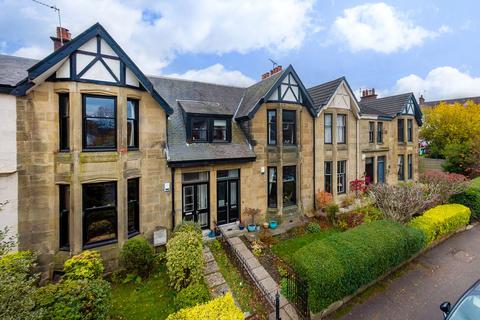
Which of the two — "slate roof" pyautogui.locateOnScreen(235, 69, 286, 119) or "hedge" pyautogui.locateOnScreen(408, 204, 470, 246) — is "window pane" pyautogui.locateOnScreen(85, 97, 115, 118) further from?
"hedge" pyautogui.locateOnScreen(408, 204, 470, 246)

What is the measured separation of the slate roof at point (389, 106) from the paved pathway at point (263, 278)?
15.3 meters

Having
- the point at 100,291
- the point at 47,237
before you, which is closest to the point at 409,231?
the point at 100,291

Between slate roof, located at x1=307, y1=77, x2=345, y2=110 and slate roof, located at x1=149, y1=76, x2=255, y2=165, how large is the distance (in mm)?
5246

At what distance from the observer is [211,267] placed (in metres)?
9.09

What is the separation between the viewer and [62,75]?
838cm

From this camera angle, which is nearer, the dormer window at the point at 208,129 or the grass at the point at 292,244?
the grass at the point at 292,244

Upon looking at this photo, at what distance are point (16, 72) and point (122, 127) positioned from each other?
14.3 ft

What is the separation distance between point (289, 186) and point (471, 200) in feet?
36.5

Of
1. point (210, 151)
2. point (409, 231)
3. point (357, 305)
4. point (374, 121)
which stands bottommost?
point (357, 305)

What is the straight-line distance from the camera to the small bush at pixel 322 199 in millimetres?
14425

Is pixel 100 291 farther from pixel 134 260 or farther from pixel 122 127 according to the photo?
pixel 122 127

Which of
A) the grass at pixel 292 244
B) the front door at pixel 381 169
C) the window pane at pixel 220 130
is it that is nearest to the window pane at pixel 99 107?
the window pane at pixel 220 130

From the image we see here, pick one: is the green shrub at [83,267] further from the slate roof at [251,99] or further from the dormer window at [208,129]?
the slate roof at [251,99]

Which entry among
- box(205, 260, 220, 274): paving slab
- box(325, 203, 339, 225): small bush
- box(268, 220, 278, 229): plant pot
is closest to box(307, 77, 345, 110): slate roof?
A: box(325, 203, 339, 225): small bush
